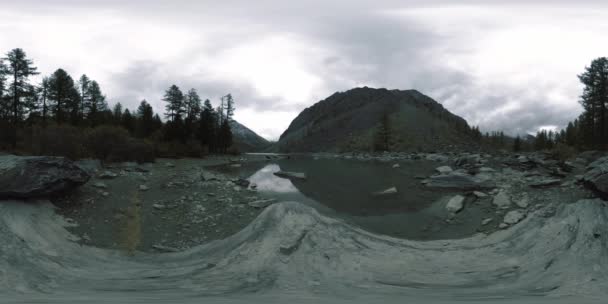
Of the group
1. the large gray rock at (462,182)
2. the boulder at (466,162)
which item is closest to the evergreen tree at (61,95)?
the large gray rock at (462,182)

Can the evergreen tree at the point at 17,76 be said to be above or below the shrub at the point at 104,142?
above

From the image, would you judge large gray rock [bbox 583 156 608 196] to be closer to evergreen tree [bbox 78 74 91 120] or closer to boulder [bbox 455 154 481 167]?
boulder [bbox 455 154 481 167]

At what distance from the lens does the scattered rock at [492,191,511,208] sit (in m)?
9.54

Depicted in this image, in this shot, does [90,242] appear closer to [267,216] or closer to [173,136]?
[267,216]

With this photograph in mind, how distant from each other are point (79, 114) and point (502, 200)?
201 feet

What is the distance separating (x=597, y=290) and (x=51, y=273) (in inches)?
404

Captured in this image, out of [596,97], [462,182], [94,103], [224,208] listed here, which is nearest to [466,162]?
[462,182]

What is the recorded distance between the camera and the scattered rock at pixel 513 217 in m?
8.23

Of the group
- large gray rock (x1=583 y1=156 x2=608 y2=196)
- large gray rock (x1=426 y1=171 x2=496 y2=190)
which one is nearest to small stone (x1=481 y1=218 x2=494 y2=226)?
large gray rock (x1=583 y1=156 x2=608 y2=196)

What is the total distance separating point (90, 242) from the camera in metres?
7.26

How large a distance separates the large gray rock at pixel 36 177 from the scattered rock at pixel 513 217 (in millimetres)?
13652

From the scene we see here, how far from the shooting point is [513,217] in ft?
27.7

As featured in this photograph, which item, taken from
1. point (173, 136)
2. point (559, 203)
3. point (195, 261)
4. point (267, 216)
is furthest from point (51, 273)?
point (173, 136)

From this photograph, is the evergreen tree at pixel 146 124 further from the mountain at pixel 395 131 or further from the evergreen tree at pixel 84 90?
the mountain at pixel 395 131
